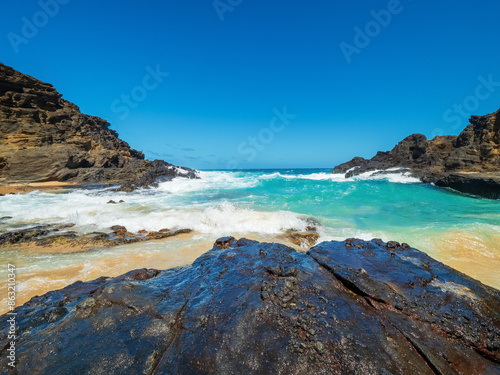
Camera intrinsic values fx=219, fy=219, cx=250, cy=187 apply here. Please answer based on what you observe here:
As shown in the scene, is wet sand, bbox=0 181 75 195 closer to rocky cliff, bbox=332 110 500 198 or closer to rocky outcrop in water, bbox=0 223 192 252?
rocky outcrop in water, bbox=0 223 192 252

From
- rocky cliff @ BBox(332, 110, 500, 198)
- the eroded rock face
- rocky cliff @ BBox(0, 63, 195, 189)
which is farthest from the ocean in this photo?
rocky cliff @ BBox(0, 63, 195, 189)

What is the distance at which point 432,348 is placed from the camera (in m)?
1.89

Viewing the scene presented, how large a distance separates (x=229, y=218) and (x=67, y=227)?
6462mm

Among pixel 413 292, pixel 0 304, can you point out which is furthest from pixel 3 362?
pixel 413 292

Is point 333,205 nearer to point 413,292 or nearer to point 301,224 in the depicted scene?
point 301,224

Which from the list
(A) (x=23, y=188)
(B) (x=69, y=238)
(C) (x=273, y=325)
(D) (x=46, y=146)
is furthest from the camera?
(D) (x=46, y=146)

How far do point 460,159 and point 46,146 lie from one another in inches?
1882

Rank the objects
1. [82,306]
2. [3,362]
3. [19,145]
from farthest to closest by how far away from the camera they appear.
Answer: [19,145]
[82,306]
[3,362]

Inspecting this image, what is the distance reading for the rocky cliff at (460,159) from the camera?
19016mm

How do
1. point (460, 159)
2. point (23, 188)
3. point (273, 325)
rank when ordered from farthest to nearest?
point (460, 159) < point (23, 188) < point (273, 325)

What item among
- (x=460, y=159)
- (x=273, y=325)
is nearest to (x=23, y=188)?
(x=273, y=325)

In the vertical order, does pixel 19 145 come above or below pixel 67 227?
above

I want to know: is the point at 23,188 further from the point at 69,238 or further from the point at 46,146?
the point at 69,238

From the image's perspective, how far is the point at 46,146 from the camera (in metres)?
26.8
